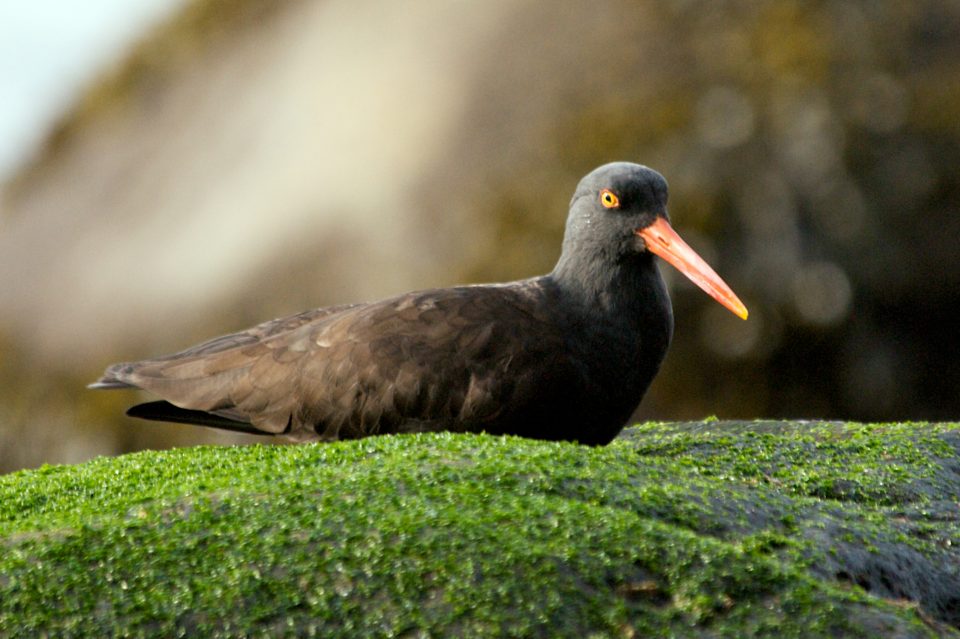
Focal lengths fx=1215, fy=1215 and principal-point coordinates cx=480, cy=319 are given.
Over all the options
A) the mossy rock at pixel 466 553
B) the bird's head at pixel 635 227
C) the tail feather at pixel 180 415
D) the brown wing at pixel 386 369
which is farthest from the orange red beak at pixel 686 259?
the tail feather at pixel 180 415

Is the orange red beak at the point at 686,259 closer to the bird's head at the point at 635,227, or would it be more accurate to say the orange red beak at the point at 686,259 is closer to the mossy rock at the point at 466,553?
the bird's head at the point at 635,227

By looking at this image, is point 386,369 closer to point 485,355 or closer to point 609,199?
point 485,355

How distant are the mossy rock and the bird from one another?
2.11 ft

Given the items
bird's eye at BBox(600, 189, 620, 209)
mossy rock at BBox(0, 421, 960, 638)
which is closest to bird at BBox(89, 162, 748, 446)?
bird's eye at BBox(600, 189, 620, 209)

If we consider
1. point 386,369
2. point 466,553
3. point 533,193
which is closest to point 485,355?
point 386,369

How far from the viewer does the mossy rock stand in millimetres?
3188

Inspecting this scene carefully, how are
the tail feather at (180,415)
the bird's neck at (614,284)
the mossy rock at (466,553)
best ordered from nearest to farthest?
the mossy rock at (466,553) → the bird's neck at (614,284) → the tail feather at (180,415)

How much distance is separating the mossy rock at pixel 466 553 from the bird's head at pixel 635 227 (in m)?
1.20

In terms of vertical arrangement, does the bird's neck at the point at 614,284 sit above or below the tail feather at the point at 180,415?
above

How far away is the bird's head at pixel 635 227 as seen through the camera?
526 centimetres

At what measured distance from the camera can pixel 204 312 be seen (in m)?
9.41

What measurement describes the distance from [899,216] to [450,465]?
5609 mm

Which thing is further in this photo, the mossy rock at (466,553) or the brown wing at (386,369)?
the brown wing at (386,369)

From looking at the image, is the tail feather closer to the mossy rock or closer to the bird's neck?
the mossy rock
